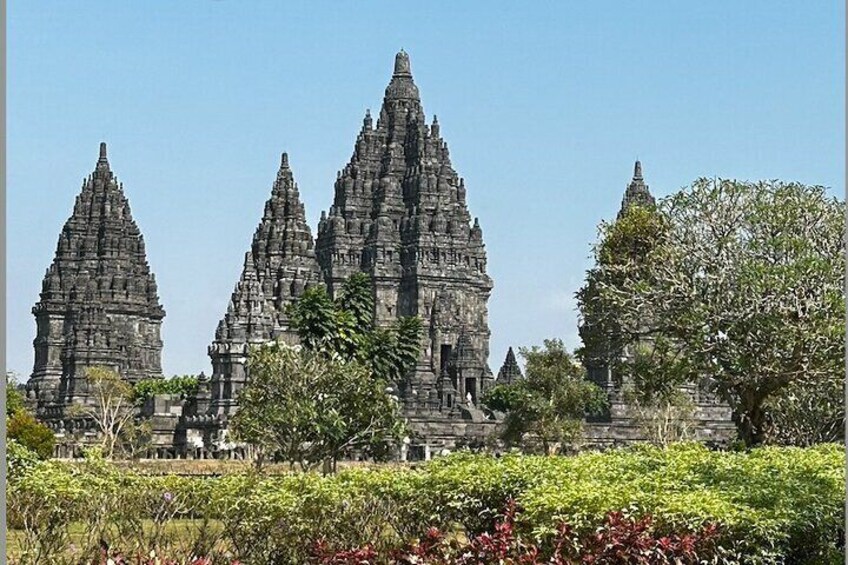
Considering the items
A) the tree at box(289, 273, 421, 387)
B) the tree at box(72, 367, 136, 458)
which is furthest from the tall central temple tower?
the tree at box(289, 273, 421, 387)

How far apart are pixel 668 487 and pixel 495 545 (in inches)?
135

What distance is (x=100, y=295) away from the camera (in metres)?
97.7

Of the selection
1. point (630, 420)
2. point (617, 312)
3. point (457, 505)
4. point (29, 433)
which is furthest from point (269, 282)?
point (457, 505)

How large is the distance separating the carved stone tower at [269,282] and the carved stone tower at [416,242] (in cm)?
667

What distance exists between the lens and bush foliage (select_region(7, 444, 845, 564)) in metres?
14.5

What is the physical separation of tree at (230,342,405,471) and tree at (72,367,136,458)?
72.2 ft

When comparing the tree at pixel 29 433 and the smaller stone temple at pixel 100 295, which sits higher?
the smaller stone temple at pixel 100 295

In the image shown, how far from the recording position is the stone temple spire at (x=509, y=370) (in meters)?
102

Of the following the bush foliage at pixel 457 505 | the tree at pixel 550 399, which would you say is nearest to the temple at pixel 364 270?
the tree at pixel 550 399

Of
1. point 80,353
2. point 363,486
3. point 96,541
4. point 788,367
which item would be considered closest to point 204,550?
point 96,541

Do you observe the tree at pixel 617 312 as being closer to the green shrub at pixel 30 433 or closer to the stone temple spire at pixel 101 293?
the green shrub at pixel 30 433

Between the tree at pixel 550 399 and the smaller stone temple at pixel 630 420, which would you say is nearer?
the tree at pixel 550 399

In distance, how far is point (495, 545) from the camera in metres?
13.3

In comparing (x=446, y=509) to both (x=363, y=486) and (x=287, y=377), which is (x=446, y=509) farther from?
(x=287, y=377)
